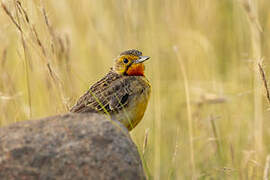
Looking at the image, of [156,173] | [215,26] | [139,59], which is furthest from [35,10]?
[215,26]

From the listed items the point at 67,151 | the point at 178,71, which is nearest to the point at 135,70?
the point at 67,151

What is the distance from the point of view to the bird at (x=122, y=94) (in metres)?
4.44

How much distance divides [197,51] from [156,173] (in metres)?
2.07

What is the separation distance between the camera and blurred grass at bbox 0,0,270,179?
556 centimetres

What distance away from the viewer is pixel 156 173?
222 inches

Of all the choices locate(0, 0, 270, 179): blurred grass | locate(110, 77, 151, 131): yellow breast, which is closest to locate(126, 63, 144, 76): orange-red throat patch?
locate(110, 77, 151, 131): yellow breast

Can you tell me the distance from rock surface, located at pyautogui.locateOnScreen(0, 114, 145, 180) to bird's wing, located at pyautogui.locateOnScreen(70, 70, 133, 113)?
1.26 metres

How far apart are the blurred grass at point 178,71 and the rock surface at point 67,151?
1.81m

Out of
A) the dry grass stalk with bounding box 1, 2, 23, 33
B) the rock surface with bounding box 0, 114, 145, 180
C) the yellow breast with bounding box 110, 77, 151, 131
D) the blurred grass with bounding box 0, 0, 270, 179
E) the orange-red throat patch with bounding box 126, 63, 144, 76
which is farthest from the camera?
the blurred grass with bounding box 0, 0, 270, 179

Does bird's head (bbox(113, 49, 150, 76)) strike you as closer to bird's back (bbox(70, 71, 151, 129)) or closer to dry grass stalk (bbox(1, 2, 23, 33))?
bird's back (bbox(70, 71, 151, 129))

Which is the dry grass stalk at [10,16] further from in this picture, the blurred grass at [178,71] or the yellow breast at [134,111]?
the yellow breast at [134,111]

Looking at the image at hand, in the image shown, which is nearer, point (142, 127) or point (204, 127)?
point (204, 127)

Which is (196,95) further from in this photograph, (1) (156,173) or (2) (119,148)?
(2) (119,148)

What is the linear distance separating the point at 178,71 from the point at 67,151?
4.70 meters
